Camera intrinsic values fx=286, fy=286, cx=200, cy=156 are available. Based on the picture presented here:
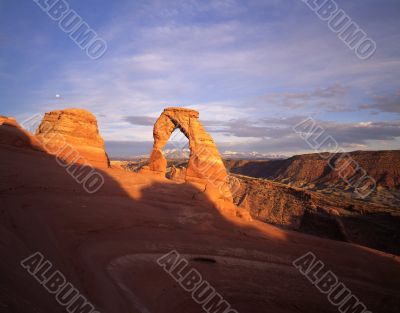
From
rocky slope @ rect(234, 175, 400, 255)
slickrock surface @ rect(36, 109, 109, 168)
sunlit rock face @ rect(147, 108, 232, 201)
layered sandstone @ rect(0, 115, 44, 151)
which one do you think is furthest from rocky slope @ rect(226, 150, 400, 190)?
layered sandstone @ rect(0, 115, 44, 151)

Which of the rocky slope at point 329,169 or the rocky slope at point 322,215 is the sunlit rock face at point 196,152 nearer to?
the rocky slope at point 322,215

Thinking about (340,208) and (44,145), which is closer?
(44,145)

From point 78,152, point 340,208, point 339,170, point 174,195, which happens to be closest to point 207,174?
point 174,195

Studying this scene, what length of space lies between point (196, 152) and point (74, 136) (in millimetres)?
10369

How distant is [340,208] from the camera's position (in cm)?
3025

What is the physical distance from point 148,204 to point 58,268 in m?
8.57

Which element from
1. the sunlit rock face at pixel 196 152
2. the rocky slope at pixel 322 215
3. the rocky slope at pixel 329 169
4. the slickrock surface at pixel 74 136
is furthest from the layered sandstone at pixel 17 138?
the rocky slope at pixel 329 169

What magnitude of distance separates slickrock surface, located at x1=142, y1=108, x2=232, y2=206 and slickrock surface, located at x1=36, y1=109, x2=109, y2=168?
22.0 ft

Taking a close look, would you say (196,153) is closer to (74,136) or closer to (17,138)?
(74,136)

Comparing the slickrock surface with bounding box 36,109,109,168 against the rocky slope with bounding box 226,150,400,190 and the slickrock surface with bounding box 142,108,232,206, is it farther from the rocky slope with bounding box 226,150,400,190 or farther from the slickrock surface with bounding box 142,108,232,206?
the rocky slope with bounding box 226,150,400,190

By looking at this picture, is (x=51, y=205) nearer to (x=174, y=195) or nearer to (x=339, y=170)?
(x=174, y=195)

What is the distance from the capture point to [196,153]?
2628cm

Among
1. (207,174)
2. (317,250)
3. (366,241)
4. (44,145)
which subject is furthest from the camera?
(207,174)

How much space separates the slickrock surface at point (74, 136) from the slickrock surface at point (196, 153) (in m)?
6.72
